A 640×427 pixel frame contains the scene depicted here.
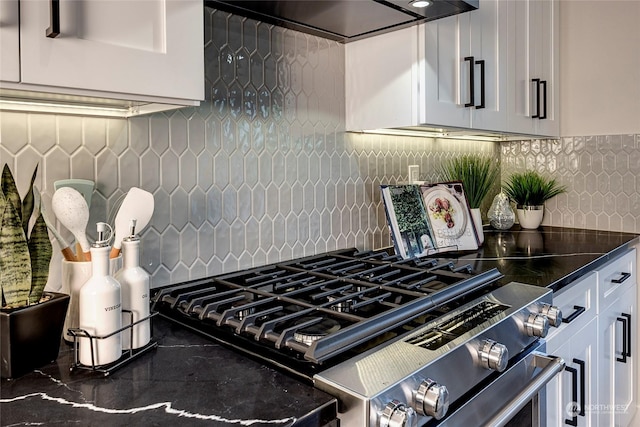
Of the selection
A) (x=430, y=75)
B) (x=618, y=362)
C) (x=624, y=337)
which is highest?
(x=430, y=75)

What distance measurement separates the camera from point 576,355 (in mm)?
1591

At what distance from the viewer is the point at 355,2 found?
1.32 metres

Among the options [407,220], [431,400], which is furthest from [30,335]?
[407,220]

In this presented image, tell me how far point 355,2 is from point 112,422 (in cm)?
116

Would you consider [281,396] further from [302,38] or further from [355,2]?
[302,38]

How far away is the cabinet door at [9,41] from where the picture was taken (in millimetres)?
702

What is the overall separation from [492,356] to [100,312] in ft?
2.44

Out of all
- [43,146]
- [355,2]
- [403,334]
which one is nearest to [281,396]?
[403,334]

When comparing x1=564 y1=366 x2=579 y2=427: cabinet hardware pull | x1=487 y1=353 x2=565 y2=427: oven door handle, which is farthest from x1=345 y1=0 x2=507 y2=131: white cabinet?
x1=564 y1=366 x2=579 y2=427: cabinet hardware pull

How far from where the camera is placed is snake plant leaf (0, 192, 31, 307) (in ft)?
2.62

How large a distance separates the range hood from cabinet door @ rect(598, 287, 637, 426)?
127cm

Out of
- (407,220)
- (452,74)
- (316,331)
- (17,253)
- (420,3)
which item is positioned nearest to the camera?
(17,253)

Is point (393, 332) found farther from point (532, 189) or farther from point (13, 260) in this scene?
point (532, 189)

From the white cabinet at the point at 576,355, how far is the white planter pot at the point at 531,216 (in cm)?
83
